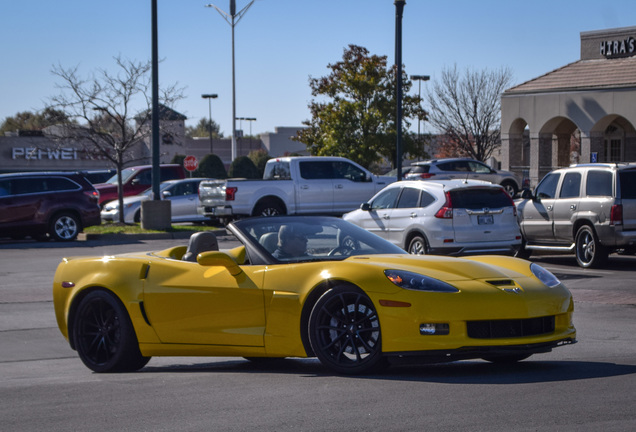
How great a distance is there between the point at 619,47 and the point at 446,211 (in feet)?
80.5

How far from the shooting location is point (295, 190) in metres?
25.9

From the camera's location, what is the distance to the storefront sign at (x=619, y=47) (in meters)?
36.8

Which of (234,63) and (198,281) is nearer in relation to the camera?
(198,281)

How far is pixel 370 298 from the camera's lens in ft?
21.7

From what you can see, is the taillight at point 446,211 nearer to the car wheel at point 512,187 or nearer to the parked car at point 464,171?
the parked car at point 464,171

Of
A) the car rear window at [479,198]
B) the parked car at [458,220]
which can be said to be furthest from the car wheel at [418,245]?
the car rear window at [479,198]

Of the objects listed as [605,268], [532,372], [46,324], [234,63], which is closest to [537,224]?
[605,268]

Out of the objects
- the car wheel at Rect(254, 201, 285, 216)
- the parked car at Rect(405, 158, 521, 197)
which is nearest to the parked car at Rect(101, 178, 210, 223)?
the car wheel at Rect(254, 201, 285, 216)

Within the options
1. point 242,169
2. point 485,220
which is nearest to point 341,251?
point 485,220

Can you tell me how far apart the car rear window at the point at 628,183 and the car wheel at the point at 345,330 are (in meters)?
11.1

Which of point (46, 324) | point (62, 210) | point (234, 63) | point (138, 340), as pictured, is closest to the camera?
point (138, 340)

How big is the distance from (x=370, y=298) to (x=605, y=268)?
459 inches

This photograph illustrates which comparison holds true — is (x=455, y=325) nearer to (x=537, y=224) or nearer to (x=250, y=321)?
(x=250, y=321)

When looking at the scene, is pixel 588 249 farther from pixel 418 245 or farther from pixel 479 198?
pixel 418 245
